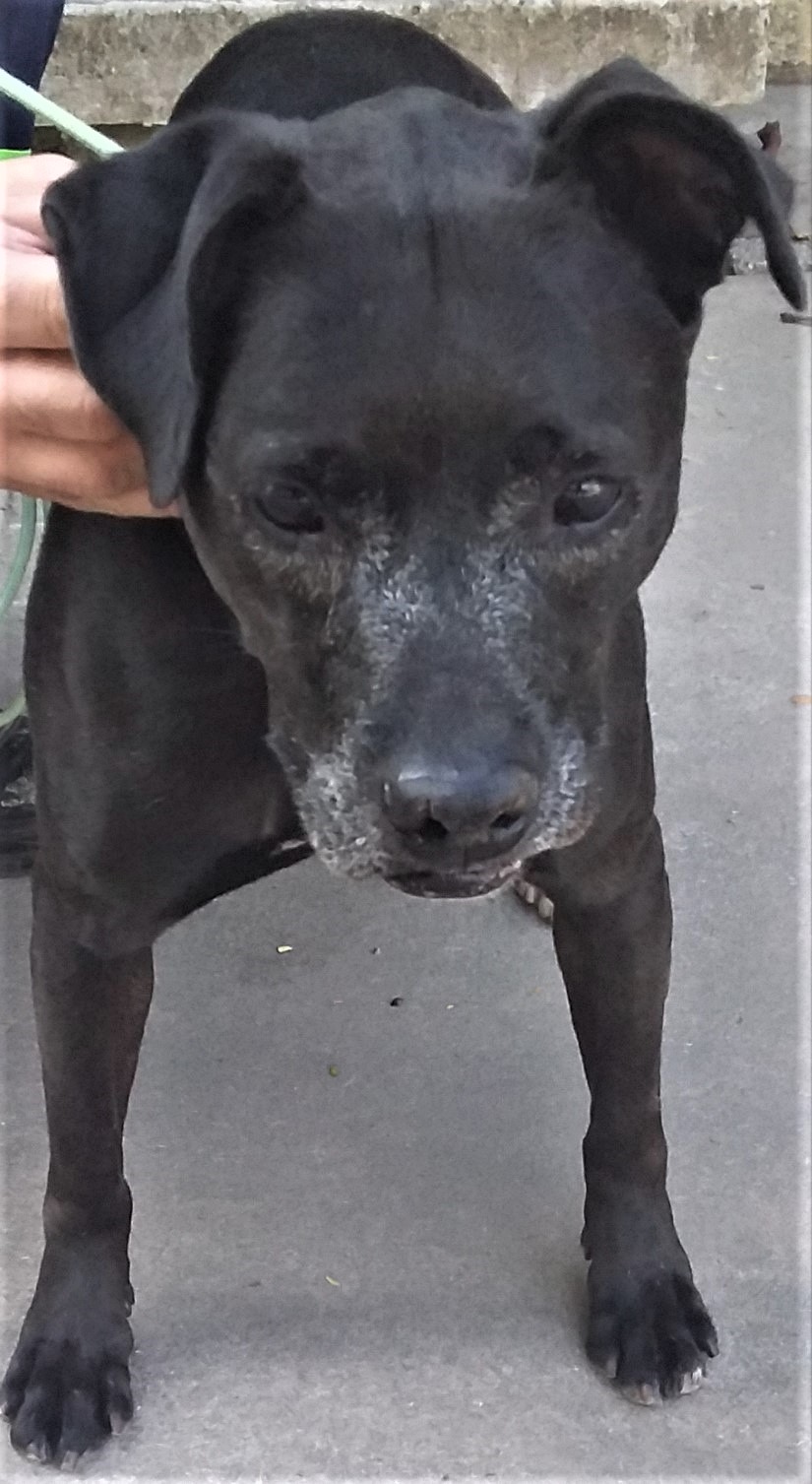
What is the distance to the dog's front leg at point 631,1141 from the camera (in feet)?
7.18

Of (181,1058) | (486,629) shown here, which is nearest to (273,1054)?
(181,1058)

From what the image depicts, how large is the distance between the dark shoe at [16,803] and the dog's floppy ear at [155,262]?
1.25m

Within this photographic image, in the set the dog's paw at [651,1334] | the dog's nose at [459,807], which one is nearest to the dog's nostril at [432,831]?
the dog's nose at [459,807]

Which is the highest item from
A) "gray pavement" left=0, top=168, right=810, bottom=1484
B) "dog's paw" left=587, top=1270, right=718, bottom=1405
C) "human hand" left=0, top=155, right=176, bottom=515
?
"human hand" left=0, top=155, right=176, bottom=515

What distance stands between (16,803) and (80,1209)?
3.28 ft

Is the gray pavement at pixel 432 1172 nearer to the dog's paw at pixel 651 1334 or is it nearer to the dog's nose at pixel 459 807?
the dog's paw at pixel 651 1334

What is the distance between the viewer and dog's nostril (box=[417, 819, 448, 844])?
165cm

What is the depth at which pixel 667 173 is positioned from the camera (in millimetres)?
1769

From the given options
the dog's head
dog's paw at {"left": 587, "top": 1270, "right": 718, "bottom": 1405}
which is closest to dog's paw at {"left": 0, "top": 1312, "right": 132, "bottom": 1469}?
dog's paw at {"left": 587, "top": 1270, "right": 718, "bottom": 1405}

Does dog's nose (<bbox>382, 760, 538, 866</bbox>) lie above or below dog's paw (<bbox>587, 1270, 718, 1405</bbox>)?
above

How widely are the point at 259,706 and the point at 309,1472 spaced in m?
0.81

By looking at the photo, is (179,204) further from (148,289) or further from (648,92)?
(648,92)

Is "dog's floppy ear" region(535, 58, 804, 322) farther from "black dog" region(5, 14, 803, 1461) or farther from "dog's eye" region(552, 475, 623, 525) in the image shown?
"dog's eye" region(552, 475, 623, 525)

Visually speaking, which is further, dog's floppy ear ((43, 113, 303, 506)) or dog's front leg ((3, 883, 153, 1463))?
dog's front leg ((3, 883, 153, 1463))
